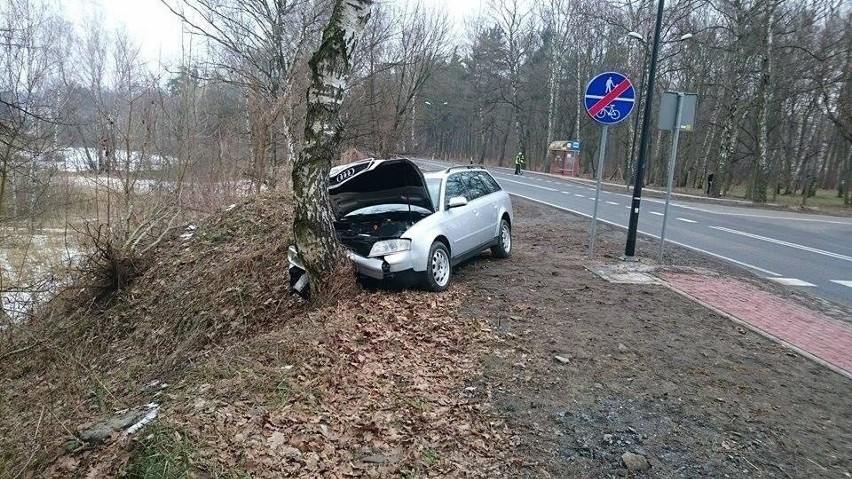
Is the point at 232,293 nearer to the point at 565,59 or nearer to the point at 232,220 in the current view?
the point at 232,220

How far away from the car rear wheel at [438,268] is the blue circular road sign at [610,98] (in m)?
3.51

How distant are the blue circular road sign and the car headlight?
4.07m

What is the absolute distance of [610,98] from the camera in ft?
27.1

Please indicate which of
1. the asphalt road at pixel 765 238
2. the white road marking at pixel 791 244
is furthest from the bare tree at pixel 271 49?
the white road marking at pixel 791 244

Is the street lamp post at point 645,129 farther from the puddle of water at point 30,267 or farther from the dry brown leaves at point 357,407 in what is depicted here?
the puddle of water at point 30,267

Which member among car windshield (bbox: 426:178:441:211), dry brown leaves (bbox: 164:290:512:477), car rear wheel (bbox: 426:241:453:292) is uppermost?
car windshield (bbox: 426:178:441:211)

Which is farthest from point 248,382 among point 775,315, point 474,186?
point 775,315

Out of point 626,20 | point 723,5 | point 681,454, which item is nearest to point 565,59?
point 626,20

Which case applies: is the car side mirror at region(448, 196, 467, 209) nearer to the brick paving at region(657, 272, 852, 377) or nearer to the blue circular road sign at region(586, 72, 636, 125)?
the blue circular road sign at region(586, 72, 636, 125)

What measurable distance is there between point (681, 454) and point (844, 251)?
38.8 ft

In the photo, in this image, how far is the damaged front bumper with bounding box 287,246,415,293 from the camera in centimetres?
636

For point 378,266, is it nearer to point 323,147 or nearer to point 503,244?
point 323,147

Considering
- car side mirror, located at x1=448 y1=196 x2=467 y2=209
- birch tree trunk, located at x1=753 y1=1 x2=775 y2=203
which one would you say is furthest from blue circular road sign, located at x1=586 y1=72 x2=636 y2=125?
birch tree trunk, located at x1=753 y1=1 x2=775 y2=203

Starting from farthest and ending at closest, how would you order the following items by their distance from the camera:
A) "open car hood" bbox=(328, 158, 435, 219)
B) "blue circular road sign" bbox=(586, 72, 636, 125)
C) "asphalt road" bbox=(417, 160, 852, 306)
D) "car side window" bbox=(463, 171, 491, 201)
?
"asphalt road" bbox=(417, 160, 852, 306)
"car side window" bbox=(463, 171, 491, 201)
"blue circular road sign" bbox=(586, 72, 636, 125)
"open car hood" bbox=(328, 158, 435, 219)
